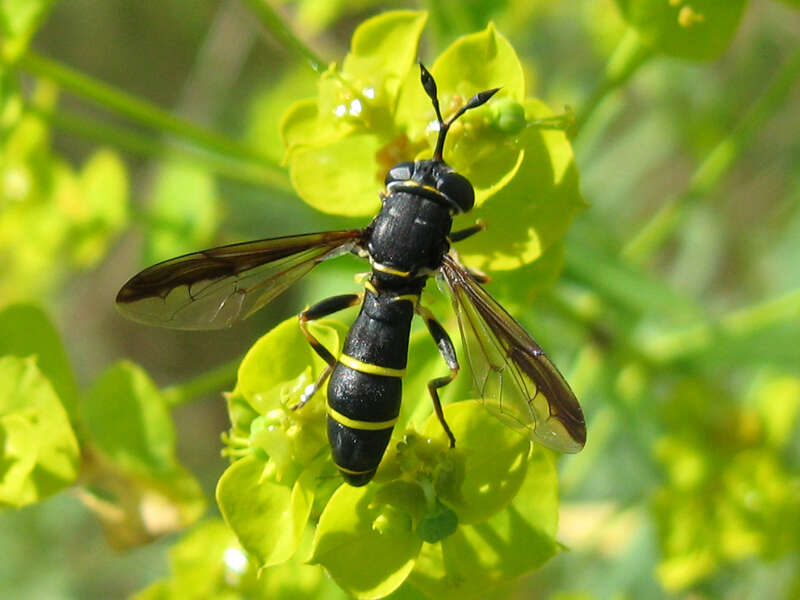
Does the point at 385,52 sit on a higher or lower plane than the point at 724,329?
higher

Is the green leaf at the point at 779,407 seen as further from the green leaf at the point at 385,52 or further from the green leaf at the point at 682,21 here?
the green leaf at the point at 385,52

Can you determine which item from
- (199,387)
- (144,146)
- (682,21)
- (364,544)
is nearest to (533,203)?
(682,21)

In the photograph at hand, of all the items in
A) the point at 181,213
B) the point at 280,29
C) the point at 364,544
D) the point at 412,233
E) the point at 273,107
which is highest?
the point at 273,107

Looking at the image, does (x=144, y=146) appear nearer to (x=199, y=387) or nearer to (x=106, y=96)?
(x=106, y=96)

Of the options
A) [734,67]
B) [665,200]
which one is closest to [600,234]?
[734,67]

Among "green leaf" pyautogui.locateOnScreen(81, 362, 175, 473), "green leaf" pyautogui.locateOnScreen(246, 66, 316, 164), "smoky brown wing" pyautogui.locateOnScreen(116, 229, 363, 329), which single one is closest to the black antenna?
"smoky brown wing" pyautogui.locateOnScreen(116, 229, 363, 329)

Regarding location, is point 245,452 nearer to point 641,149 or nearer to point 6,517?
point 641,149

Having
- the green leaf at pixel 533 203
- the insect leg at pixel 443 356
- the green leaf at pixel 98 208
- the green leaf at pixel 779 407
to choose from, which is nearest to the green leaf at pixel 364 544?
the insect leg at pixel 443 356
